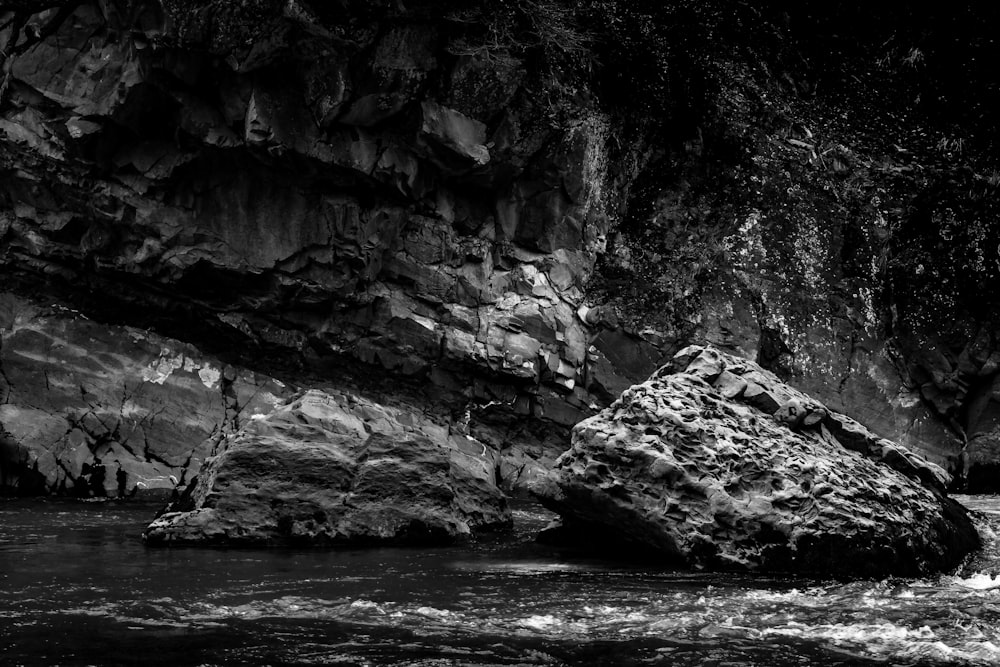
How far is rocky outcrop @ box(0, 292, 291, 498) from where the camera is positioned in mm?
11492

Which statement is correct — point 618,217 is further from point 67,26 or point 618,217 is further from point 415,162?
point 67,26

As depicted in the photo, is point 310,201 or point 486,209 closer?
point 310,201

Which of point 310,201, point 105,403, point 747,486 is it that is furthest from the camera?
point 310,201

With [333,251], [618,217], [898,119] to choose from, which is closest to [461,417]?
[333,251]

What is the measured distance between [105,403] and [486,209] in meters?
6.34

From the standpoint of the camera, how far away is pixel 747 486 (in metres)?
7.45

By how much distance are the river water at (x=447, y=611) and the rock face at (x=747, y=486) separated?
0.32m

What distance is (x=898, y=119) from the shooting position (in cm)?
1719

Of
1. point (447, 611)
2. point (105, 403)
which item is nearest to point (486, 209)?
point (105, 403)

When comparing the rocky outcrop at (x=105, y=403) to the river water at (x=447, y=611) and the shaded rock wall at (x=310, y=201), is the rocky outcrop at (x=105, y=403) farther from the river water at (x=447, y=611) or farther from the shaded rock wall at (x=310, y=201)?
the river water at (x=447, y=611)

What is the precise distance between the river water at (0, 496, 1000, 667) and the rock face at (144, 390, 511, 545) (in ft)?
1.46

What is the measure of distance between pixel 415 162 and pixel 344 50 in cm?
189

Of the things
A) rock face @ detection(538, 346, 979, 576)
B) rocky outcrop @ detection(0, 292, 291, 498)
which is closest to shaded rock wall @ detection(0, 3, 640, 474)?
rocky outcrop @ detection(0, 292, 291, 498)

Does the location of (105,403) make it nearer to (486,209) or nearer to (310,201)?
(310,201)
